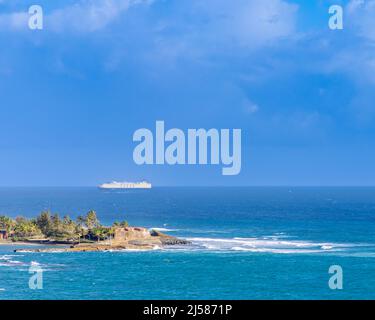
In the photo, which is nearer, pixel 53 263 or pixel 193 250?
pixel 53 263

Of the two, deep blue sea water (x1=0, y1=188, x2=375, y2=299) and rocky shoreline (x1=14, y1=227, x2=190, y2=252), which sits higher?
rocky shoreline (x1=14, y1=227, x2=190, y2=252)

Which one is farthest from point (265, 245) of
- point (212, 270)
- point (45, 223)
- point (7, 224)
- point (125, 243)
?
point (7, 224)

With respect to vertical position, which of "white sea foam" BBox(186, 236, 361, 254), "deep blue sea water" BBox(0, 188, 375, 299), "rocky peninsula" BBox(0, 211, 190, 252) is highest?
"rocky peninsula" BBox(0, 211, 190, 252)

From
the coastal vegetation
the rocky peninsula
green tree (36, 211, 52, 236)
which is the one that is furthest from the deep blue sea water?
green tree (36, 211, 52, 236)

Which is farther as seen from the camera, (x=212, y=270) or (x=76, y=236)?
(x=76, y=236)

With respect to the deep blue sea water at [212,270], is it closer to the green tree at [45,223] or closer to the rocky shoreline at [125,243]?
the rocky shoreline at [125,243]

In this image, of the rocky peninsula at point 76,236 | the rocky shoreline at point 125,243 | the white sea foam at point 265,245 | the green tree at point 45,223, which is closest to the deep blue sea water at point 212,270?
the white sea foam at point 265,245

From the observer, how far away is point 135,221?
138500mm

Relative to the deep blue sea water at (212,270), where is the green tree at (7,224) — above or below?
above

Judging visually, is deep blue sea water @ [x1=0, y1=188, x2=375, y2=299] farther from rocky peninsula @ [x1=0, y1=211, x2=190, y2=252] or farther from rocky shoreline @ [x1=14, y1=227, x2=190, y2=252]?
rocky peninsula @ [x1=0, y1=211, x2=190, y2=252]

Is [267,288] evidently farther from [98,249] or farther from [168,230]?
[168,230]

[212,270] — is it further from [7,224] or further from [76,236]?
[7,224]

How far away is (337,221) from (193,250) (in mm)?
60286
